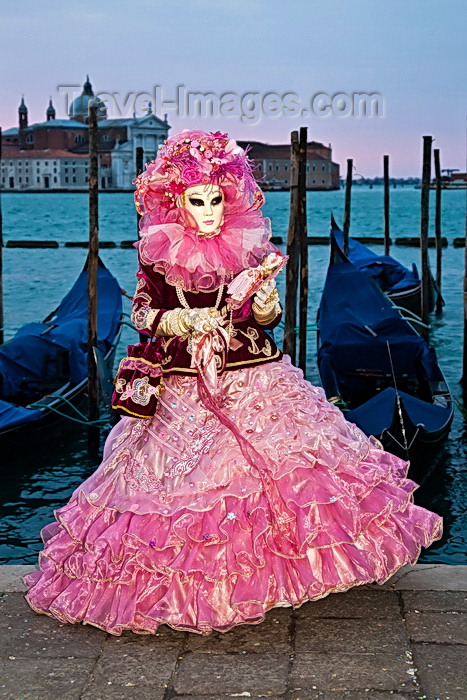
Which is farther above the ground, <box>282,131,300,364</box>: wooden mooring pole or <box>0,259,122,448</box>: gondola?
<box>282,131,300,364</box>: wooden mooring pole

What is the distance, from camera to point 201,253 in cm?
276

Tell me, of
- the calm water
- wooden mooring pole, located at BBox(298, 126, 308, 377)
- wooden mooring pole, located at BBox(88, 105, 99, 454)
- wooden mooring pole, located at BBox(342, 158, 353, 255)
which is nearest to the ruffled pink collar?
the calm water

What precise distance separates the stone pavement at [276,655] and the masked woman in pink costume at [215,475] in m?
0.06

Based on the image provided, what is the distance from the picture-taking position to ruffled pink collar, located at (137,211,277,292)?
2754 mm

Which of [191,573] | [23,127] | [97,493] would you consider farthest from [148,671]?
[23,127]

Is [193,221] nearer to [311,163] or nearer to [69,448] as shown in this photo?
[69,448]

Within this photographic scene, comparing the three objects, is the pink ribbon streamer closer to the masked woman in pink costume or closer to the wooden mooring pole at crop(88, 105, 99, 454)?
the masked woman in pink costume

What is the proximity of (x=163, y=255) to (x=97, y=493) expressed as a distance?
2.26 ft

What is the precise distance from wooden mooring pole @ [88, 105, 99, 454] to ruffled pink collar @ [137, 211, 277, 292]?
165 inches

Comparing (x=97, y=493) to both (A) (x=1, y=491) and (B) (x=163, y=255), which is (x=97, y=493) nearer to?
(B) (x=163, y=255)

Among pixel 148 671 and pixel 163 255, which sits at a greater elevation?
pixel 163 255

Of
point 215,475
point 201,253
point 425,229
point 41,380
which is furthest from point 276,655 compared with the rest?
point 425,229

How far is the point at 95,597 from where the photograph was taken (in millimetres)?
2549

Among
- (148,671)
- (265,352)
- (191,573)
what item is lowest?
(148,671)
